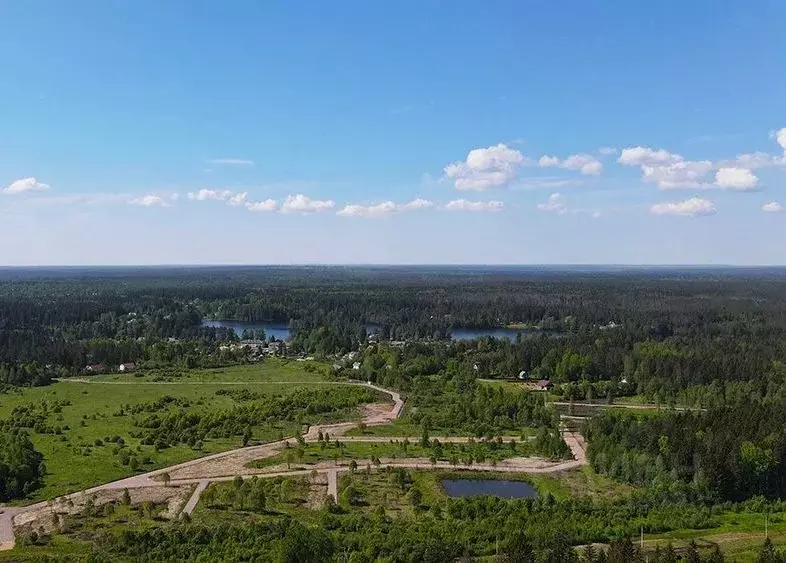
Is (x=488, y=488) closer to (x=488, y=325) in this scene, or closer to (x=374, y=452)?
(x=374, y=452)

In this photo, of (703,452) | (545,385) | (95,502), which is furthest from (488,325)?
(95,502)

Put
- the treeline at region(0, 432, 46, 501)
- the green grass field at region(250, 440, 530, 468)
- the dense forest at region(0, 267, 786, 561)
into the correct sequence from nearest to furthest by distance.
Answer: the dense forest at region(0, 267, 786, 561), the treeline at region(0, 432, 46, 501), the green grass field at region(250, 440, 530, 468)

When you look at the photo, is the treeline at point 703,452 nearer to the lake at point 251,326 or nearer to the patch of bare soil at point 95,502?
the patch of bare soil at point 95,502

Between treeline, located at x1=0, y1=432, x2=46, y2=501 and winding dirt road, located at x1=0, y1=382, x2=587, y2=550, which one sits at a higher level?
treeline, located at x1=0, y1=432, x2=46, y2=501

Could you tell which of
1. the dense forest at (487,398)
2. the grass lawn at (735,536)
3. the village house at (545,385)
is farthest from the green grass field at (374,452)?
the village house at (545,385)

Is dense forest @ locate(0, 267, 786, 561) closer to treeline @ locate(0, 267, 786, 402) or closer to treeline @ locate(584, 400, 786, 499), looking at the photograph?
treeline @ locate(584, 400, 786, 499)

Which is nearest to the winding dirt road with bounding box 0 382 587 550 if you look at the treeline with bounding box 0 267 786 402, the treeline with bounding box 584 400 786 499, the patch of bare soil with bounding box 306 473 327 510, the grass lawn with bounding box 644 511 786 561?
the patch of bare soil with bounding box 306 473 327 510
